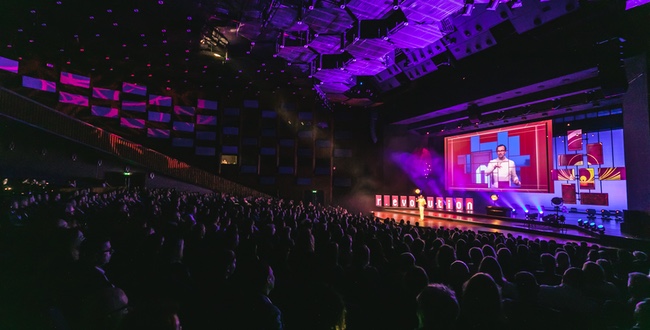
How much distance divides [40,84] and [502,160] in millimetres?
24458

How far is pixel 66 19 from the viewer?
12.7 m

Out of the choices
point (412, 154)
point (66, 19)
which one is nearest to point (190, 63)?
point (66, 19)

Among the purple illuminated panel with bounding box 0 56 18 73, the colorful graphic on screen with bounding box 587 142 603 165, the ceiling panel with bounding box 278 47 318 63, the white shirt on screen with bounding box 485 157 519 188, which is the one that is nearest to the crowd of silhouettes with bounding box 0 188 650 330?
the ceiling panel with bounding box 278 47 318 63

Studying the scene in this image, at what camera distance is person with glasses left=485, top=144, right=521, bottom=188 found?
56.7 feet

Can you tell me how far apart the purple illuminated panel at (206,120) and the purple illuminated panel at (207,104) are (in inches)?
26.1

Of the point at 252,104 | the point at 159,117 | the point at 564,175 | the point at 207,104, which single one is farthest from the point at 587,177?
the point at 159,117

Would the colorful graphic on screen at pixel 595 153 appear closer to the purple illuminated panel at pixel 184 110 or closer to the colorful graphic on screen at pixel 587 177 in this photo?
the colorful graphic on screen at pixel 587 177

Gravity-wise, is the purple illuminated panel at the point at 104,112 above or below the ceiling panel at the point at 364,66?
below

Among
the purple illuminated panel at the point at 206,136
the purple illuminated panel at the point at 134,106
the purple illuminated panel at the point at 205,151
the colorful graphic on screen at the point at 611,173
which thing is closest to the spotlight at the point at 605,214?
the colorful graphic on screen at the point at 611,173

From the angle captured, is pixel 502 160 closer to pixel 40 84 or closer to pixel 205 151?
pixel 205 151

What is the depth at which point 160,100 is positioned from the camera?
21328 millimetres

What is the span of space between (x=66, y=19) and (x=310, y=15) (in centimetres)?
997

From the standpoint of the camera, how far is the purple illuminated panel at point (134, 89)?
20156 mm

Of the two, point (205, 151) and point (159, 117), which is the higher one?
point (159, 117)
